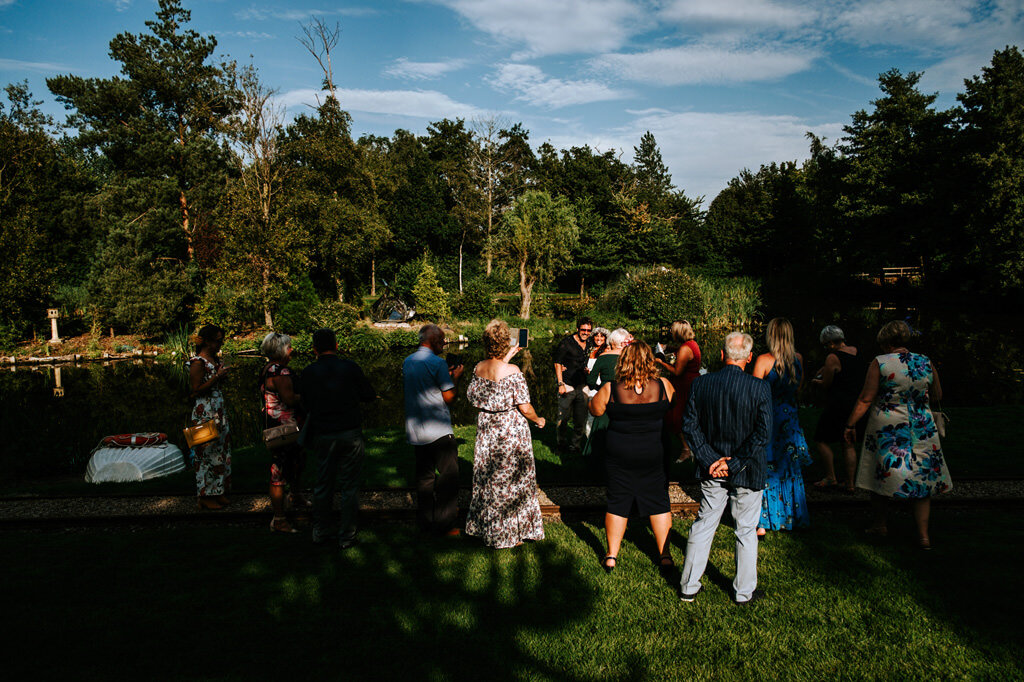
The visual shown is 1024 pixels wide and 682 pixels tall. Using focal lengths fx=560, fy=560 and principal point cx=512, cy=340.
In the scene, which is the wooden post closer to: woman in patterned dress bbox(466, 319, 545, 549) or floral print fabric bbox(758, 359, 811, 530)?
woman in patterned dress bbox(466, 319, 545, 549)

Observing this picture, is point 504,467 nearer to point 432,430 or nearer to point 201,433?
point 432,430

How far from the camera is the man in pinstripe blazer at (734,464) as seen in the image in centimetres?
384

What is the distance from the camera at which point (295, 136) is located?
35.0 meters

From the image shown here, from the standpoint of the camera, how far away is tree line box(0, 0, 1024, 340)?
24969mm

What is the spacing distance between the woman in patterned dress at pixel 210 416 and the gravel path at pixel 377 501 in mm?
210

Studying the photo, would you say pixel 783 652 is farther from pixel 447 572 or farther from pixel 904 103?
pixel 904 103

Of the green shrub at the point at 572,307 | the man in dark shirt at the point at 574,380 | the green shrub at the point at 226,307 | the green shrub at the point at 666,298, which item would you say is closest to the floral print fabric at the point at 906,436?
the man in dark shirt at the point at 574,380

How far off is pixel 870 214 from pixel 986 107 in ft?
25.0

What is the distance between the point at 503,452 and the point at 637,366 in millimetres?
1467

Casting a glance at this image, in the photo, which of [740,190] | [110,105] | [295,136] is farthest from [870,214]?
[110,105]

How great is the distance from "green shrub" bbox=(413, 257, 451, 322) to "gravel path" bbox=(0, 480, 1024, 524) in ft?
70.8

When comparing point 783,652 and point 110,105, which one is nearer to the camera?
point 783,652

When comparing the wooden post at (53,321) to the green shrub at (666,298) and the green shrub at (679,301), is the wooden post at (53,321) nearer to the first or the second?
the green shrub at (679,301)

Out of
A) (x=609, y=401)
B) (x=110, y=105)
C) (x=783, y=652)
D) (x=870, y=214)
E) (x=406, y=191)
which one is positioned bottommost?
(x=783, y=652)
